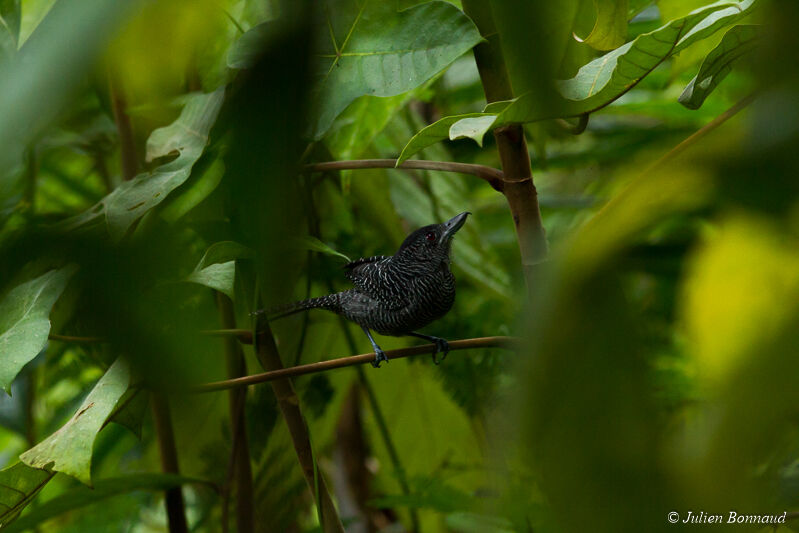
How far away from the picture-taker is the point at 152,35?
236 millimetres

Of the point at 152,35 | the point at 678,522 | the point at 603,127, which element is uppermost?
the point at 152,35

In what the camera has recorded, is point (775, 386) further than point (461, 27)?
No

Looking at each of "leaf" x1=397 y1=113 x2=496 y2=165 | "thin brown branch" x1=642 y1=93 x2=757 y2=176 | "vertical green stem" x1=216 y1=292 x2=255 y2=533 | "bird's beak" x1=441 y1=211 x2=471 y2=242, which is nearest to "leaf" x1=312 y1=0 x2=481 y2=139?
"leaf" x1=397 y1=113 x2=496 y2=165

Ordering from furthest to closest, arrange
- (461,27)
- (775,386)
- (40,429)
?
(40,429)
(461,27)
(775,386)

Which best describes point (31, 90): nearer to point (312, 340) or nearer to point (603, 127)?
point (312, 340)

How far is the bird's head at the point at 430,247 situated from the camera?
1.05 metres

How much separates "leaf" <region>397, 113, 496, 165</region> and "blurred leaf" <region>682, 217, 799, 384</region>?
14.8 inches

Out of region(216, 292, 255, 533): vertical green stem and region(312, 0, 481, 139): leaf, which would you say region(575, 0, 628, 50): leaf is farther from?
region(216, 292, 255, 533): vertical green stem

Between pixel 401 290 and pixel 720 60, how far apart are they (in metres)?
0.52

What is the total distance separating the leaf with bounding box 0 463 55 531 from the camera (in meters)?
0.75

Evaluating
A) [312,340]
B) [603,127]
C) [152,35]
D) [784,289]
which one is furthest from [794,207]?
[603,127]

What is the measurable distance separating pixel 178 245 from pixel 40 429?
4.37ft

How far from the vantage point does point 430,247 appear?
1.06m

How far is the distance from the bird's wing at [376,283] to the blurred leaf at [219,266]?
351mm
